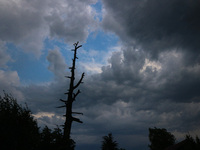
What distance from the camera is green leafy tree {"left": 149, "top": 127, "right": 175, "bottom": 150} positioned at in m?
44.3

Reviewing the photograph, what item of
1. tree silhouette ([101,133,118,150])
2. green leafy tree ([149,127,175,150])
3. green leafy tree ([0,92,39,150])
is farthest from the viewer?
green leafy tree ([149,127,175,150])

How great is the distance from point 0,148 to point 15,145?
77cm

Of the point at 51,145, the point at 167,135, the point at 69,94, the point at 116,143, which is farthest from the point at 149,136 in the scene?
the point at 51,145

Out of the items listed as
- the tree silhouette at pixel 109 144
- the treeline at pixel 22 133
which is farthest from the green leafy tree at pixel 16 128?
the tree silhouette at pixel 109 144

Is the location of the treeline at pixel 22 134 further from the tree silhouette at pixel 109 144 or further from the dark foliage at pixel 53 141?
the tree silhouette at pixel 109 144

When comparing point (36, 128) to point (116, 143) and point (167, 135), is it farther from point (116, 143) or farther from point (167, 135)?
point (167, 135)

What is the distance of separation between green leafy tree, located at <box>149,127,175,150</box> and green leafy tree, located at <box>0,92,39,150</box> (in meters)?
42.7

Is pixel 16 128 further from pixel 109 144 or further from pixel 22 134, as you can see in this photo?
pixel 109 144

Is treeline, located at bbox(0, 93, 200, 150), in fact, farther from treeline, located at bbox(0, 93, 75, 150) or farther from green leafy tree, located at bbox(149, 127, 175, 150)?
green leafy tree, located at bbox(149, 127, 175, 150)

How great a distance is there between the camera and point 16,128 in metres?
10.2

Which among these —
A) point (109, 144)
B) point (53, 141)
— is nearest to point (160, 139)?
point (109, 144)

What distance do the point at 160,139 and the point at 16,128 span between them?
45206 mm

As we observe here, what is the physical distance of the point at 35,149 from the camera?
980cm

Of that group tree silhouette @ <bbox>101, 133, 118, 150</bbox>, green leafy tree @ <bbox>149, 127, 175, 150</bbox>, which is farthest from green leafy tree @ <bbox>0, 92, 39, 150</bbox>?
green leafy tree @ <bbox>149, 127, 175, 150</bbox>
